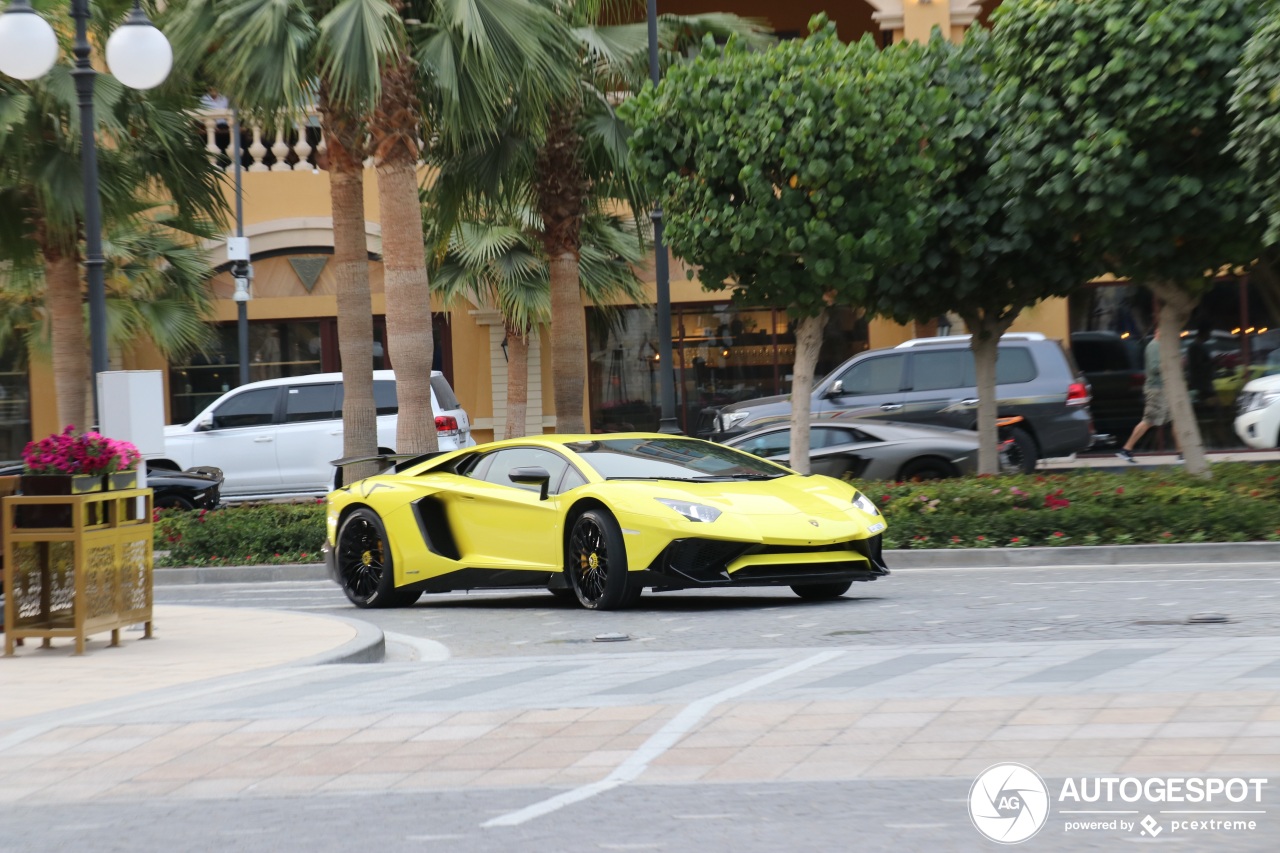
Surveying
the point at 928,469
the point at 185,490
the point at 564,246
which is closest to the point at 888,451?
the point at 928,469

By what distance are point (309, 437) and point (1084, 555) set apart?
43.0ft

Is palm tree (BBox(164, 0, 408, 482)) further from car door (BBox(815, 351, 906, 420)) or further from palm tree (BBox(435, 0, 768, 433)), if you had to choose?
car door (BBox(815, 351, 906, 420))

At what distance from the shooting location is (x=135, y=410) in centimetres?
1180

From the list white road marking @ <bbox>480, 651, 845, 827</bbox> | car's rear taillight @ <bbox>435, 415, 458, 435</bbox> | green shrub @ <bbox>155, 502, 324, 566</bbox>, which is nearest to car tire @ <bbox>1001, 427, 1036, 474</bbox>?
car's rear taillight @ <bbox>435, 415, 458, 435</bbox>

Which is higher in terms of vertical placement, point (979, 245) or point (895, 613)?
point (979, 245)

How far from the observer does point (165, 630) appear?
11.2 meters

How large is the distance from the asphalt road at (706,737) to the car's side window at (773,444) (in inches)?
378

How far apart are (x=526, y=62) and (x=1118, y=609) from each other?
902 cm

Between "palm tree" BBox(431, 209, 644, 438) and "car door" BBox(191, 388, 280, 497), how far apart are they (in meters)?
3.62

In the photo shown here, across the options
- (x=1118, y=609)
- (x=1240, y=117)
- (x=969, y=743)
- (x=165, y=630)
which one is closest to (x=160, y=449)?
(x=165, y=630)

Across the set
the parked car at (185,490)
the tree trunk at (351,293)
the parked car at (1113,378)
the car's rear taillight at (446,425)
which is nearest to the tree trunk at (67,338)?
the parked car at (185,490)

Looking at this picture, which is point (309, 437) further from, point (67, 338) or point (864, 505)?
point (864, 505)

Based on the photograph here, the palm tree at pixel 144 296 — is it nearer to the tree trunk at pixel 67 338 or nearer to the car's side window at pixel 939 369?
the tree trunk at pixel 67 338

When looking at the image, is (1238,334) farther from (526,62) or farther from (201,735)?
(201,735)
